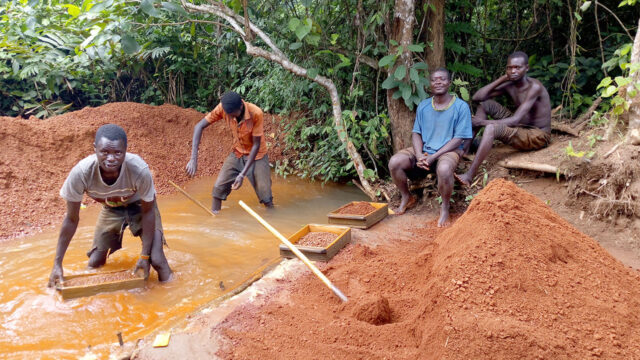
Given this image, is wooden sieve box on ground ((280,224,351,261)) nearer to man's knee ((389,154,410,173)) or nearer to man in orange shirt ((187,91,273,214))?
man's knee ((389,154,410,173))

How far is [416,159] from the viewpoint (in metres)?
4.32

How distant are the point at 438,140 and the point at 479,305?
2487 mm

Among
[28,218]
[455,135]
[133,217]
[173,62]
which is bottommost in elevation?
[28,218]

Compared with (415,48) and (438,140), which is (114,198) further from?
(415,48)

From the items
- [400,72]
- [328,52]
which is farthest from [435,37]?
[328,52]

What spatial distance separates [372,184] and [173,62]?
17.5 ft

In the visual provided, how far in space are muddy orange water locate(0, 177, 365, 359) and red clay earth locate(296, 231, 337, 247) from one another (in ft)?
1.21

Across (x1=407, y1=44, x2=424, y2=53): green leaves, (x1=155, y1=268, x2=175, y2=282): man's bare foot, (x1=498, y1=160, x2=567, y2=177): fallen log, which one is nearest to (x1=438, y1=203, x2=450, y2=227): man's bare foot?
(x1=498, y1=160, x2=567, y2=177): fallen log

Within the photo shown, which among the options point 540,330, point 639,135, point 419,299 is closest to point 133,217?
point 419,299

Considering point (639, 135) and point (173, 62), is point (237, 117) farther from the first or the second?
point (173, 62)

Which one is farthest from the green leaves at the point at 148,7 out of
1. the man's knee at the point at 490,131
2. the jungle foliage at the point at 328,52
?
the man's knee at the point at 490,131

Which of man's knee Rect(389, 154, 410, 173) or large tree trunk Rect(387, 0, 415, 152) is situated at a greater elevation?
large tree trunk Rect(387, 0, 415, 152)

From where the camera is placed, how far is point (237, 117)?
14.9 feet

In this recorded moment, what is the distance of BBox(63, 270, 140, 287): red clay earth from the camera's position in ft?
9.31
